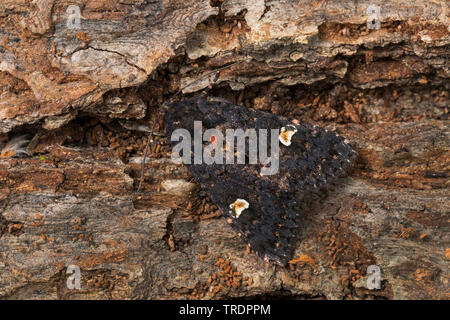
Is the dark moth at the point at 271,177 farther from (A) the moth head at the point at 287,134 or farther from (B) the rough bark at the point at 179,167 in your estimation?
(B) the rough bark at the point at 179,167

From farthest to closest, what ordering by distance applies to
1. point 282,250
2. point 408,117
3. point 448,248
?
point 408,117 < point 282,250 < point 448,248

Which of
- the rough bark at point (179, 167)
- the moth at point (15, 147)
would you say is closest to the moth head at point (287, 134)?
the rough bark at point (179, 167)

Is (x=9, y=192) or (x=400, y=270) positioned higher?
(x=9, y=192)

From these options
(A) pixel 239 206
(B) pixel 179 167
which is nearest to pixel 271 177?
(A) pixel 239 206

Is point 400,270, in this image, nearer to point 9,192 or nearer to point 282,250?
point 282,250

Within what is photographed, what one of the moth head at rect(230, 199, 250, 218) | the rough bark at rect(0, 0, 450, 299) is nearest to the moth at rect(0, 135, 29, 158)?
the rough bark at rect(0, 0, 450, 299)

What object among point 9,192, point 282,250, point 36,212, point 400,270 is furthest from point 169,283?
point 400,270

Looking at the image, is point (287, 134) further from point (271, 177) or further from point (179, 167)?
point (179, 167)
